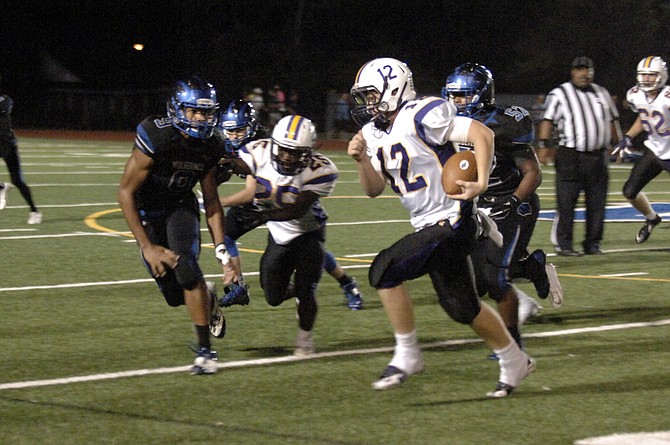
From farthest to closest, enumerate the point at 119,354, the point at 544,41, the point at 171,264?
the point at 544,41 < the point at 119,354 < the point at 171,264

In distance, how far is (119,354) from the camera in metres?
6.51

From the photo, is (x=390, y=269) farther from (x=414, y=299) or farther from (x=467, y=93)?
(x=414, y=299)

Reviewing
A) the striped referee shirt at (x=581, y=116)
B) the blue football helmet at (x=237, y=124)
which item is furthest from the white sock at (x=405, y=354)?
the striped referee shirt at (x=581, y=116)

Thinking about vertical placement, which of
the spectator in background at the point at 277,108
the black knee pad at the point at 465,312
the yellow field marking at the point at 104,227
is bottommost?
the spectator in background at the point at 277,108

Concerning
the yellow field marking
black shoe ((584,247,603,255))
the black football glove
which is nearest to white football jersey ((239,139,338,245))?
the black football glove

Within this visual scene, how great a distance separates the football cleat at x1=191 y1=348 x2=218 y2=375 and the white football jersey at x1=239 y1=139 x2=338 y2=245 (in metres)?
0.94

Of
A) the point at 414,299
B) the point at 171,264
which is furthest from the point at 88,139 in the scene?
the point at 171,264

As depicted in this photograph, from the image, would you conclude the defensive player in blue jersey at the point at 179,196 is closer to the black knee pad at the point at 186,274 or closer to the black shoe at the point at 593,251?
the black knee pad at the point at 186,274

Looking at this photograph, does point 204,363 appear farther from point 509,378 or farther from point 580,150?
point 580,150

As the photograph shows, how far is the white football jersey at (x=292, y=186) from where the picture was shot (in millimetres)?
6645

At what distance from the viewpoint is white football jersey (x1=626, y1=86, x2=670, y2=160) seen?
36.4 feet

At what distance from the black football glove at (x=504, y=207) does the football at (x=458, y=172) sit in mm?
1313

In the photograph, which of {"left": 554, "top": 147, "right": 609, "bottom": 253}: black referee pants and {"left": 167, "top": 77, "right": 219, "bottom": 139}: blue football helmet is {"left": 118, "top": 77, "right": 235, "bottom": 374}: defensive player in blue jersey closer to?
{"left": 167, "top": 77, "right": 219, "bottom": 139}: blue football helmet

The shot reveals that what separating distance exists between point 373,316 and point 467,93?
1.85m
